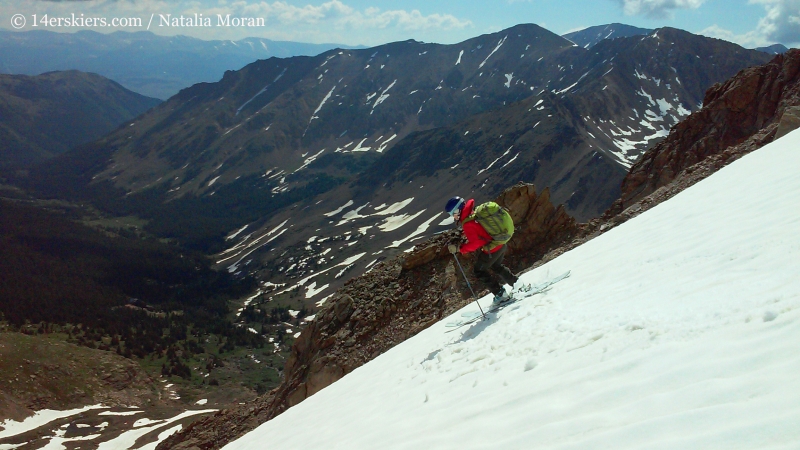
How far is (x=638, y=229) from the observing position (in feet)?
44.8

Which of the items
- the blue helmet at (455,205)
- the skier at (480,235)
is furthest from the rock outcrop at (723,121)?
the blue helmet at (455,205)

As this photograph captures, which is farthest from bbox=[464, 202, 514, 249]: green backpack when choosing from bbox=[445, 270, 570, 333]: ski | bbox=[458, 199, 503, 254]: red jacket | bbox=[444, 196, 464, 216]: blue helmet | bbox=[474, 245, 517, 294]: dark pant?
bbox=[445, 270, 570, 333]: ski

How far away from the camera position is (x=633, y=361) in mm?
5414

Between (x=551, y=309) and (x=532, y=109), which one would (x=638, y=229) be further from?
(x=532, y=109)

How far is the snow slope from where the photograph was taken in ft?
13.3

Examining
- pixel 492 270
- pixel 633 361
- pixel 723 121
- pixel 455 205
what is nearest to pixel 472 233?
pixel 455 205

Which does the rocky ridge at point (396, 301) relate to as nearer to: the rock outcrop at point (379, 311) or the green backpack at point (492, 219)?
the rock outcrop at point (379, 311)

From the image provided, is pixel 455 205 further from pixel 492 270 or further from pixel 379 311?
pixel 379 311

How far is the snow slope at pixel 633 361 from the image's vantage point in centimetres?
406

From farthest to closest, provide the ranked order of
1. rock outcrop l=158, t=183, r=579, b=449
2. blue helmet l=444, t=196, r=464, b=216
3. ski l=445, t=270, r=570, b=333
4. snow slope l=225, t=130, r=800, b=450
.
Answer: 1. rock outcrop l=158, t=183, r=579, b=449
2. ski l=445, t=270, r=570, b=333
3. blue helmet l=444, t=196, r=464, b=216
4. snow slope l=225, t=130, r=800, b=450

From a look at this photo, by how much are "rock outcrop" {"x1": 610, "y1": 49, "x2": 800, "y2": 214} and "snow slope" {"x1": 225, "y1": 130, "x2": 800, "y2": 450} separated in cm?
2827

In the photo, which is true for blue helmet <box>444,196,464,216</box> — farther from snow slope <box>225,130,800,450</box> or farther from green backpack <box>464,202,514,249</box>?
snow slope <box>225,130,800,450</box>

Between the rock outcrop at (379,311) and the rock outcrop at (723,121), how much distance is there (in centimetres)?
1552

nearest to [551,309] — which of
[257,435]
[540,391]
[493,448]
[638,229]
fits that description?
[540,391]
